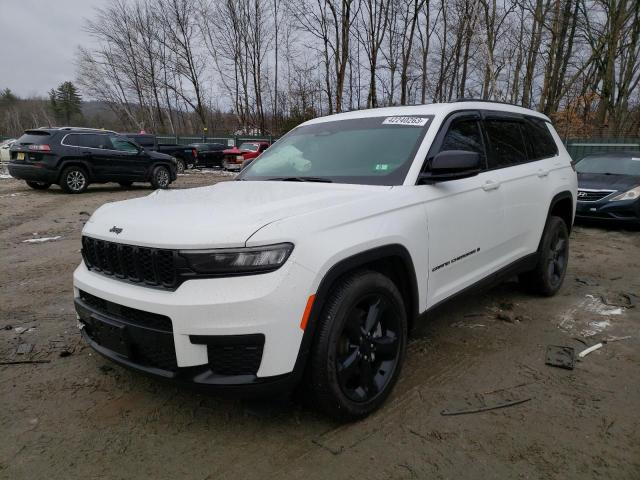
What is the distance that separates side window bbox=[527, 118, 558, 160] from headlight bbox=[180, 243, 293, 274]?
321 centimetres

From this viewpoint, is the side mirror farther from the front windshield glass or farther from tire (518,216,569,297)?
the front windshield glass

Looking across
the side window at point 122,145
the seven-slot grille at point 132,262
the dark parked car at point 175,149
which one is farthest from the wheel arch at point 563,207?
the dark parked car at point 175,149

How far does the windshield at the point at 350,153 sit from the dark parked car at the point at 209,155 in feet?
66.5

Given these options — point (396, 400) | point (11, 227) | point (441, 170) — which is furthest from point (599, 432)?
point (11, 227)

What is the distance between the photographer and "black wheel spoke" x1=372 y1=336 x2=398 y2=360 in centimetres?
257

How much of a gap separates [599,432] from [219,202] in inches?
96.1

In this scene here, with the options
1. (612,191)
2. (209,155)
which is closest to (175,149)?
(209,155)

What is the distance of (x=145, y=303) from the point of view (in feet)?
6.96

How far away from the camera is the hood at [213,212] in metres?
2.07

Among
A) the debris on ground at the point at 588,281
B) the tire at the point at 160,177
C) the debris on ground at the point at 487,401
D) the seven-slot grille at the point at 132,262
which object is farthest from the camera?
the tire at the point at 160,177

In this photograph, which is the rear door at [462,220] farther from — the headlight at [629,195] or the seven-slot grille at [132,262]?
the headlight at [629,195]

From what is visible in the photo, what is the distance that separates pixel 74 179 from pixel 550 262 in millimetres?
11884

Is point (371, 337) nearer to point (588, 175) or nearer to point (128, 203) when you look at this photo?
point (128, 203)

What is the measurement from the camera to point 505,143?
12.9ft
